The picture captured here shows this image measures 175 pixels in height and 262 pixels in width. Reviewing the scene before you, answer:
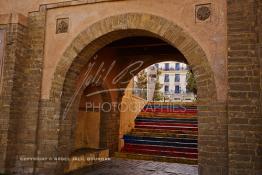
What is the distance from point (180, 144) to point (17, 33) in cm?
676

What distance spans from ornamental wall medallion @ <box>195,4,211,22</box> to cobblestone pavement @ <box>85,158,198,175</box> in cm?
433

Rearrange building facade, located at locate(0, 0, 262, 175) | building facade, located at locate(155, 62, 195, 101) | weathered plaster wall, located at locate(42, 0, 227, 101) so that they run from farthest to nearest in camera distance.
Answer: building facade, located at locate(155, 62, 195, 101), weathered plaster wall, located at locate(42, 0, 227, 101), building facade, located at locate(0, 0, 262, 175)

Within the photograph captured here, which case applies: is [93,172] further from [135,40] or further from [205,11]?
[205,11]

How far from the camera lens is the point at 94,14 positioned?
657 cm

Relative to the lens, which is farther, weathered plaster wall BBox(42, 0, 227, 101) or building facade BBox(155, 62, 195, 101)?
building facade BBox(155, 62, 195, 101)

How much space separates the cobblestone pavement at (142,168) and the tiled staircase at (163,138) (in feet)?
2.23

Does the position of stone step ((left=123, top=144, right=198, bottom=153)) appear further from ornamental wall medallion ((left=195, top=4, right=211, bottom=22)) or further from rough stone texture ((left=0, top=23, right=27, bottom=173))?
ornamental wall medallion ((left=195, top=4, right=211, bottom=22))

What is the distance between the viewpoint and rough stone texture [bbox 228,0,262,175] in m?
4.78

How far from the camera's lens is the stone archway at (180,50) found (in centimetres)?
508

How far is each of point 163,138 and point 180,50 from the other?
5826 millimetres

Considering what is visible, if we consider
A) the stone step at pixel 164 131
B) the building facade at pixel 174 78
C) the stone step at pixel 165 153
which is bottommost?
the stone step at pixel 165 153

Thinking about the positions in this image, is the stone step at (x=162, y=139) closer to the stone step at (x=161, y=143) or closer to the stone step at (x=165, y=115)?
the stone step at (x=161, y=143)

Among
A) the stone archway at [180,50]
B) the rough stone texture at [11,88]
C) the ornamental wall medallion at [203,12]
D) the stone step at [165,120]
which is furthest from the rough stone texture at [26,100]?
the stone step at [165,120]

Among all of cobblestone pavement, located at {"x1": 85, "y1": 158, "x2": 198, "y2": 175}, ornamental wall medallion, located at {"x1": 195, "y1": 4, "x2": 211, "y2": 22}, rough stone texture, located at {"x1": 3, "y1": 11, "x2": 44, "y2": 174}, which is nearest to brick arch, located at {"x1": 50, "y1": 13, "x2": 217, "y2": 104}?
ornamental wall medallion, located at {"x1": 195, "y1": 4, "x2": 211, "y2": 22}
